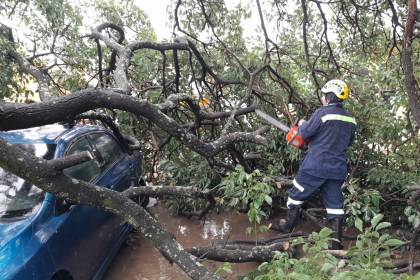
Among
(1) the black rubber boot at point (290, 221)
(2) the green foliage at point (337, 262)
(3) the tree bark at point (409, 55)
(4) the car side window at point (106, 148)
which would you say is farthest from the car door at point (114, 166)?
(3) the tree bark at point (409, 55)

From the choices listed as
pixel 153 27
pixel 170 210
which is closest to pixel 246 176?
pixel 170 210

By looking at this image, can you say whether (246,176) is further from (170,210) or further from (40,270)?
(170,210)

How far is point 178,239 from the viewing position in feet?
17.1

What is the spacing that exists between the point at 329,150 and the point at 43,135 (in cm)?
280

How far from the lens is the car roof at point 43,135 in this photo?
3.80 meters

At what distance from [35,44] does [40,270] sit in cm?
387

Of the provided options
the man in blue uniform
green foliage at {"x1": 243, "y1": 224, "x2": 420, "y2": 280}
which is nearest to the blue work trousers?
the man in blue uniform

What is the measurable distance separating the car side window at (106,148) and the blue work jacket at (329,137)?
2.11 m

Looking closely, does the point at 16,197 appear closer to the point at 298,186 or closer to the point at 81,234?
the point at 81,234

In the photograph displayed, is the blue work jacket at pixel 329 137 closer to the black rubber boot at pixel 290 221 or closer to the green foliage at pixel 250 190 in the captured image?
the black rubber boot at pixel 290 221

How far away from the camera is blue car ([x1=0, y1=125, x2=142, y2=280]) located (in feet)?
9.32

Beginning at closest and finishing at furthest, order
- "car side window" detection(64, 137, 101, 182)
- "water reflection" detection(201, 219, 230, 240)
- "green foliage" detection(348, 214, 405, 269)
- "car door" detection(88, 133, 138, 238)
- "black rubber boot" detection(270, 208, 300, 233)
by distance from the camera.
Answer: "green foliage" detection(348, 214, 405, 269)
"car side window" detection(64, 137, 101, 182)
"car door" detection(88, 133, 138, 238)
"black rubber boot" detection(270, 208, 300, 233)
"water reflection" detection(201, 219, 230, 240)

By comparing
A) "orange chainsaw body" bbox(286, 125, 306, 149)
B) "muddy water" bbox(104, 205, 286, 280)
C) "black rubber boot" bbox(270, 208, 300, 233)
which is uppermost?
"orange chainsaw body" bbox(286, 125, 306, 149)

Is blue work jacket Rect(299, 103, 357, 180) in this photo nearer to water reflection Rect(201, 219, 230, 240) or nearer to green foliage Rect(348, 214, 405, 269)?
water reflection Rect(201, 219, 230, 240)
